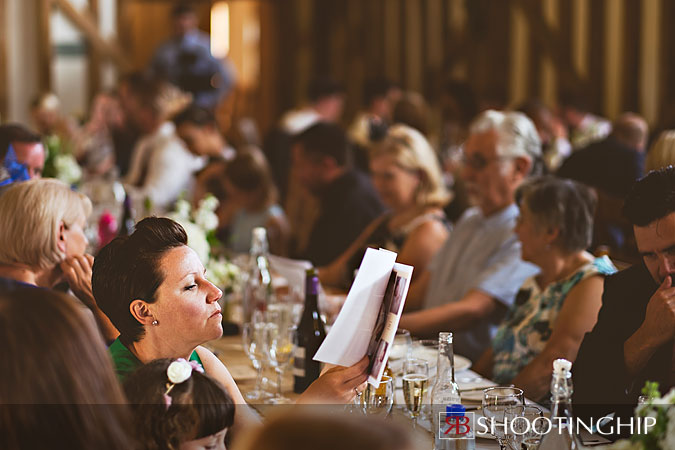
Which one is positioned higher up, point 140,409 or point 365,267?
point 365,267

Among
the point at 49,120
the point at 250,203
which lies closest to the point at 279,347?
the point at 250,203

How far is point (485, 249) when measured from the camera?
3.46 m

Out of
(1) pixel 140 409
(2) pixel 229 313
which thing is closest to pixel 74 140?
(2) pixel 229 313

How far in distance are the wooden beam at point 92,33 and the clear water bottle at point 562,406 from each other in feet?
29.1

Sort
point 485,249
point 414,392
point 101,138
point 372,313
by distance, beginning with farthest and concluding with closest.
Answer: point 101,138, point 485,249, point 414,392, point 372,313

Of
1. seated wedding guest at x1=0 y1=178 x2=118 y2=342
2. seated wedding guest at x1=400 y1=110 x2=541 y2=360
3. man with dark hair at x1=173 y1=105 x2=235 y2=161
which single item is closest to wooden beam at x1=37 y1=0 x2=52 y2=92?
man with dark hair at x1=173 y1=105 x2=235 y2=161

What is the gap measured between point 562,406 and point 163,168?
14.7 ft

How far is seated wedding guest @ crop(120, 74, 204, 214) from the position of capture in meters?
5.71

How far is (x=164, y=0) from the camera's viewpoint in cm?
1349

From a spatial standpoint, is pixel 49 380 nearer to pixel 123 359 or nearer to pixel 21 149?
pixel 123 359

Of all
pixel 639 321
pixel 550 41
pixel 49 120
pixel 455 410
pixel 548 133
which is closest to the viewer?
pixel 455 410

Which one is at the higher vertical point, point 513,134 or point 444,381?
point 513,134

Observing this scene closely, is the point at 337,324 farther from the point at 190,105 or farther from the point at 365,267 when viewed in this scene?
the point at 190,105

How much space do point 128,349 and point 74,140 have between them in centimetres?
556
